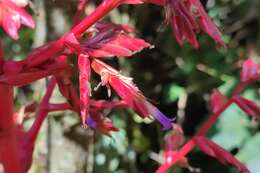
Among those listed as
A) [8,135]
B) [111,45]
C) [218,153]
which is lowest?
[218,153]

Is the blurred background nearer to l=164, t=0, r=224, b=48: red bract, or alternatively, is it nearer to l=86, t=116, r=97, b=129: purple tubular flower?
l=86, t=116, r=97, b=129: purple tubular flower

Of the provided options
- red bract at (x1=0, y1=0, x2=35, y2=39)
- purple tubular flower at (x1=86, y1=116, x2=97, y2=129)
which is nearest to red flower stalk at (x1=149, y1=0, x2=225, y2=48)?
red bract at (x1=0, y1=0, x2=35, y2=39)

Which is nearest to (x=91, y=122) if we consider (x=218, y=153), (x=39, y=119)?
(x=39, y=119)

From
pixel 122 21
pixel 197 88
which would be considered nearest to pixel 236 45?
pixel 197 88

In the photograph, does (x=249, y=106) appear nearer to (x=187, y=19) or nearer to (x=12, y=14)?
(x=187, y=19)

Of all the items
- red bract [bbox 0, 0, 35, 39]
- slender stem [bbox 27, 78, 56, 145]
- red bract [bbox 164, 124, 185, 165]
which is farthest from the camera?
red bract [bbox 164, 124, 185, 165]

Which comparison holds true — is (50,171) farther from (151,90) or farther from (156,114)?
(156,114)
